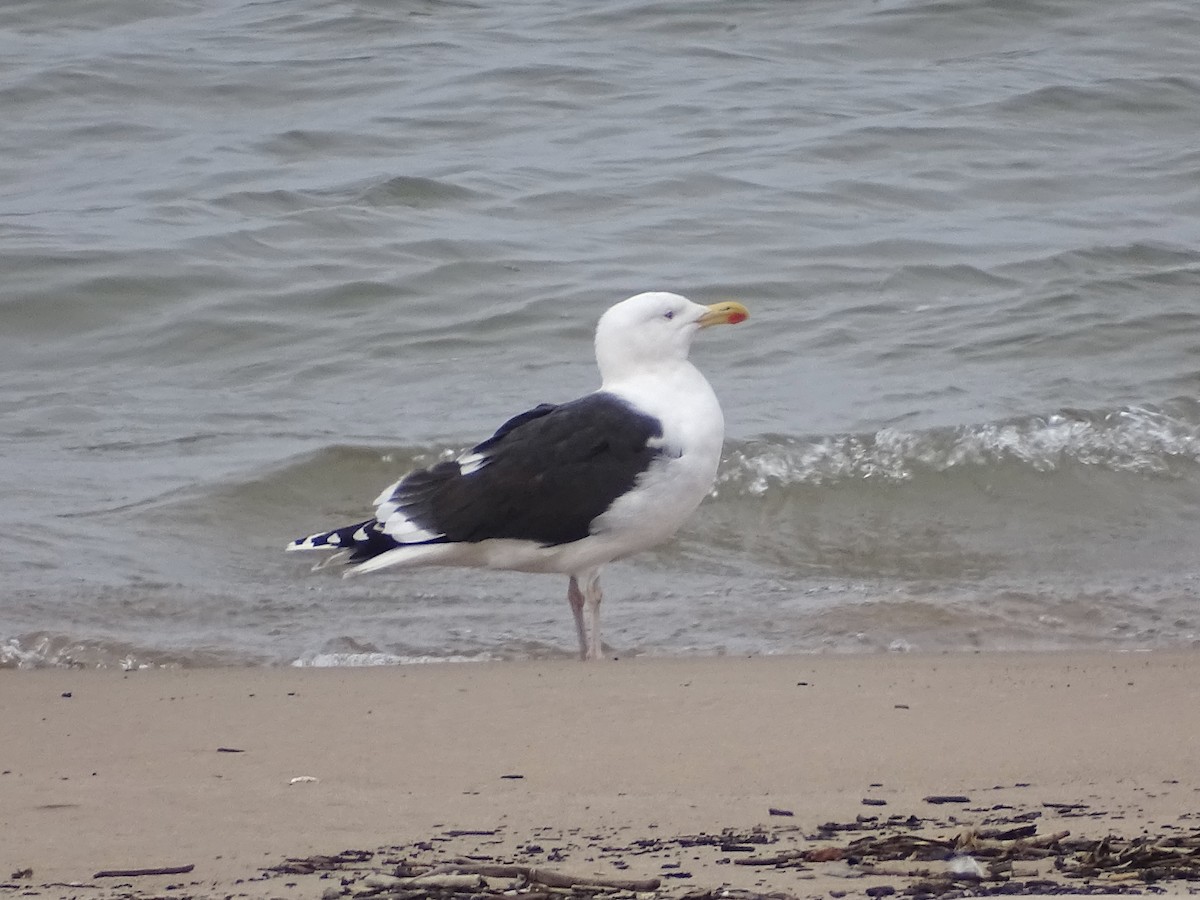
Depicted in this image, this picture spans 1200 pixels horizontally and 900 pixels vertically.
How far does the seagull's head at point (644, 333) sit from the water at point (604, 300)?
0.81 metres

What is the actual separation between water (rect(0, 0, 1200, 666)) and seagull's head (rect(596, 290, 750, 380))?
2.67 feet

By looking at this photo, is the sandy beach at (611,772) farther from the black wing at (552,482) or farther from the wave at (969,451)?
the wave at (969,451)

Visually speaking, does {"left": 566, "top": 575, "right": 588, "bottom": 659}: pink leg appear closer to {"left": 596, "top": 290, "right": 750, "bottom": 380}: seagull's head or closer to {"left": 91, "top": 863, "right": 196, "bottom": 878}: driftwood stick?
{"left": 596, "top": 290, "right": 750, "bottom": 380}: seagull's head

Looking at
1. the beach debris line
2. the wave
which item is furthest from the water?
the beach debris line

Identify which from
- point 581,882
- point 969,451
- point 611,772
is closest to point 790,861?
point 581,882

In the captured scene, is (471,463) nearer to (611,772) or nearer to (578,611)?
(578,611)

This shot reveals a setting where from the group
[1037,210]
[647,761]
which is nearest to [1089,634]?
[647,761]

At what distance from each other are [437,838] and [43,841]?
659 millimetres

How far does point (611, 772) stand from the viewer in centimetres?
358

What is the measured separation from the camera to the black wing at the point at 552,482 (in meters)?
5.41

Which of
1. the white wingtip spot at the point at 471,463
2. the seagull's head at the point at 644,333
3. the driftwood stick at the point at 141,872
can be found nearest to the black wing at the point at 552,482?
the white wingtip spot at the point at 471,463

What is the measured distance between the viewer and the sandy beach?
277cm

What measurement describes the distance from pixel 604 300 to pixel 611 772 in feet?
20.8

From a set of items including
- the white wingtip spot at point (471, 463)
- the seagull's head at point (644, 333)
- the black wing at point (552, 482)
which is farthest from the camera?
the seagull's head at point (644, 333)
